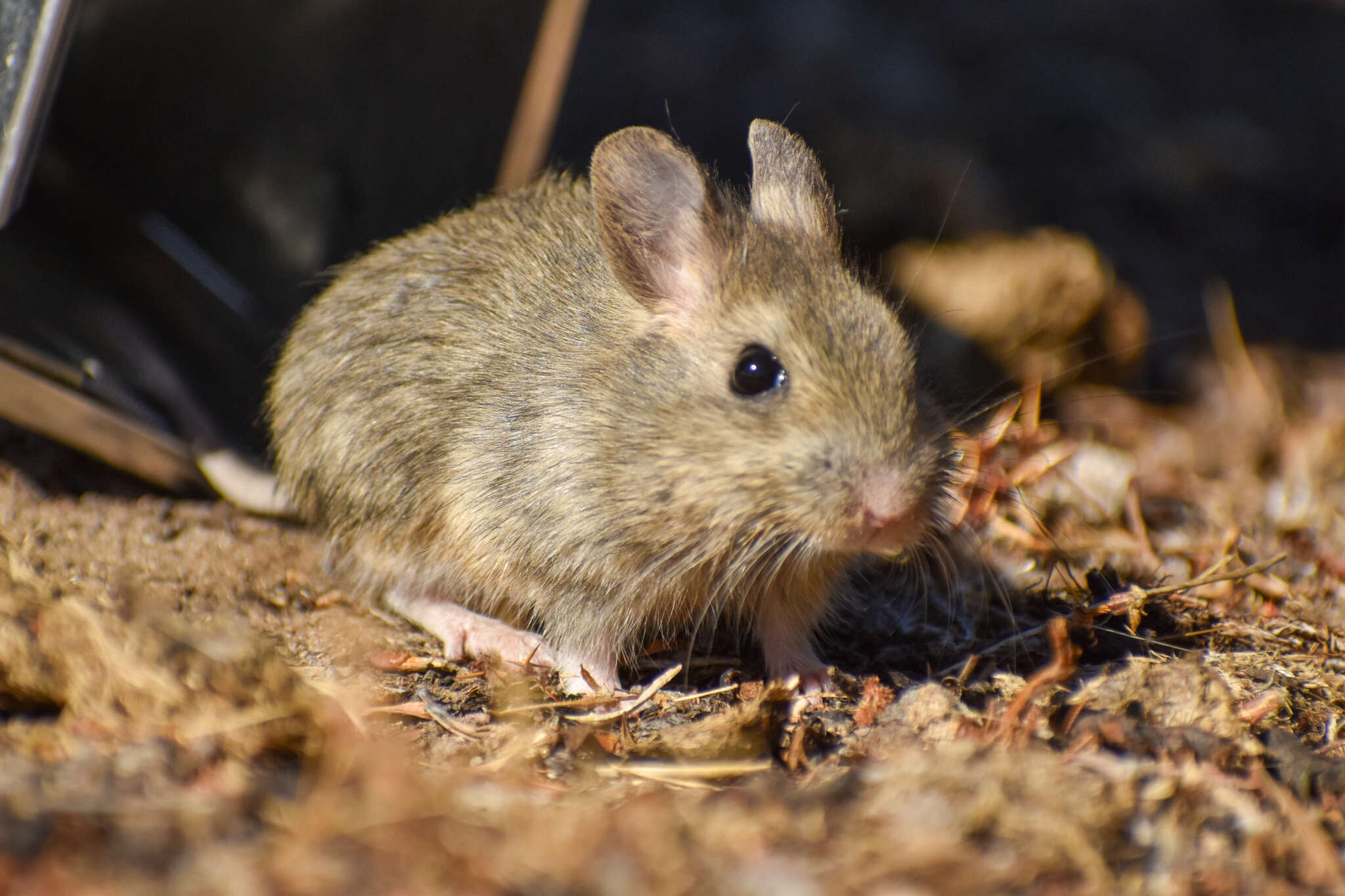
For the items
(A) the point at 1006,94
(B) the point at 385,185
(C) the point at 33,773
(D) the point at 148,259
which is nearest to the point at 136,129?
(D) the point at 148,259

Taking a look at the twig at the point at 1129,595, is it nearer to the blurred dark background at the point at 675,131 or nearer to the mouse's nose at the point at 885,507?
the mouse's nose at the point at 885,507

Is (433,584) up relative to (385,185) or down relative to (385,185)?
down

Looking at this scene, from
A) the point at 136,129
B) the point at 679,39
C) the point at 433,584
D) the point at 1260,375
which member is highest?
the point at 679,39

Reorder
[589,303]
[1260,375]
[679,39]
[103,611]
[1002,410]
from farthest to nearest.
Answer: [679,39] → [1260,375] → [1002,410] → [589,303] → [103,611]

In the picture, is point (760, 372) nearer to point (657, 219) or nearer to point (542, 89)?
point (657, 219)

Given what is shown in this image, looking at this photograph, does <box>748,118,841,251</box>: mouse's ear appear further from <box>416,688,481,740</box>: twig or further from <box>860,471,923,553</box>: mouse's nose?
<box>416,688,481,740</box>: twig

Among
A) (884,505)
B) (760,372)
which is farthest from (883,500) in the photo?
(760,372)

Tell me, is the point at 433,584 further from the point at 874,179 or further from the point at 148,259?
the point at 874,179

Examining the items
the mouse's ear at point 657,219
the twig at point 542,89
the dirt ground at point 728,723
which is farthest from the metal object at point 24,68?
the mouse's ear at point 657,219
